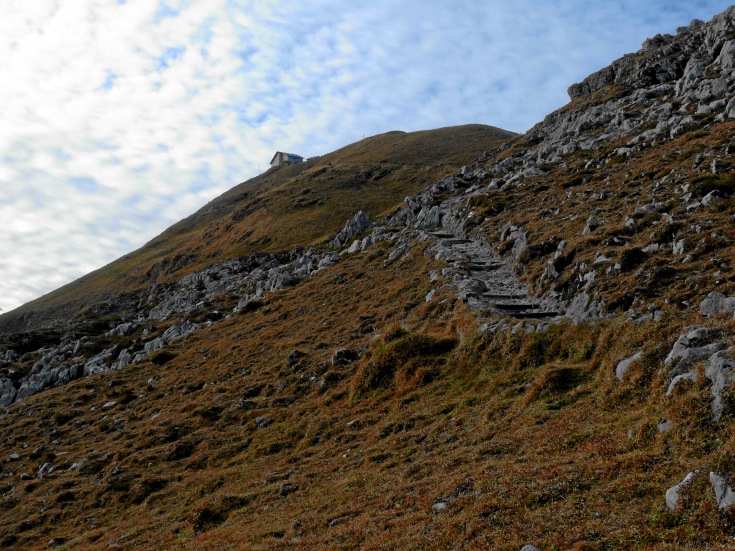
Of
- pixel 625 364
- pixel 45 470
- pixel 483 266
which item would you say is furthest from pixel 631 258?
pixel 45 470

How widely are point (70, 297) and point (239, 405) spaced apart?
498 feet

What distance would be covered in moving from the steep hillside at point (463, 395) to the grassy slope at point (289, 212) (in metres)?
50.1

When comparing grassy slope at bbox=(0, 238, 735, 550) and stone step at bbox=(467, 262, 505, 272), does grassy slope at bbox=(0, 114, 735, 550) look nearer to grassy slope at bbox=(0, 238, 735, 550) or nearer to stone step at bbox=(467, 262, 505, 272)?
grassy slope at bbox=(0, 238, 735, 550)

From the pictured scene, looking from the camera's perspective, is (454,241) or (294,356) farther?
(454,241)

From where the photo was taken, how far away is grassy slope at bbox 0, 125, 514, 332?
105m

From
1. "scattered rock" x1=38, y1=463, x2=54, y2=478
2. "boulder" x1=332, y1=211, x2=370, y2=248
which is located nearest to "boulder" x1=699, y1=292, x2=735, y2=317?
"scattered rock" x1=38, y1=463, x2=54, y2=478

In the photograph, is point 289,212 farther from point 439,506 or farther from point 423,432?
point 439,506

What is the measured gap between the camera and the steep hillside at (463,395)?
960 centimetres

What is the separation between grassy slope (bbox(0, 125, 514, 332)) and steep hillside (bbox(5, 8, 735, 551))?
164 feet

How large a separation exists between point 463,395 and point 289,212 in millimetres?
100667

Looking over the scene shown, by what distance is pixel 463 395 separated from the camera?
1817 cm

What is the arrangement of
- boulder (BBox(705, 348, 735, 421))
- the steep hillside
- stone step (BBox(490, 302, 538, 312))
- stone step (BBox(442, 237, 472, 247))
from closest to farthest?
1. boulder (BBox(705, 348, 735, 421))
2. the steep hillside
3. stone step (BBox(490, 302, 538, 312))
4. stone step (BBox(442, 237, 472, 247))

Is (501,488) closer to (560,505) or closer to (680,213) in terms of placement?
(560,505)

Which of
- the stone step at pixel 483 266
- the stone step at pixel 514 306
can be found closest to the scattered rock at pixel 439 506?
the stone step at pixel 514 306
